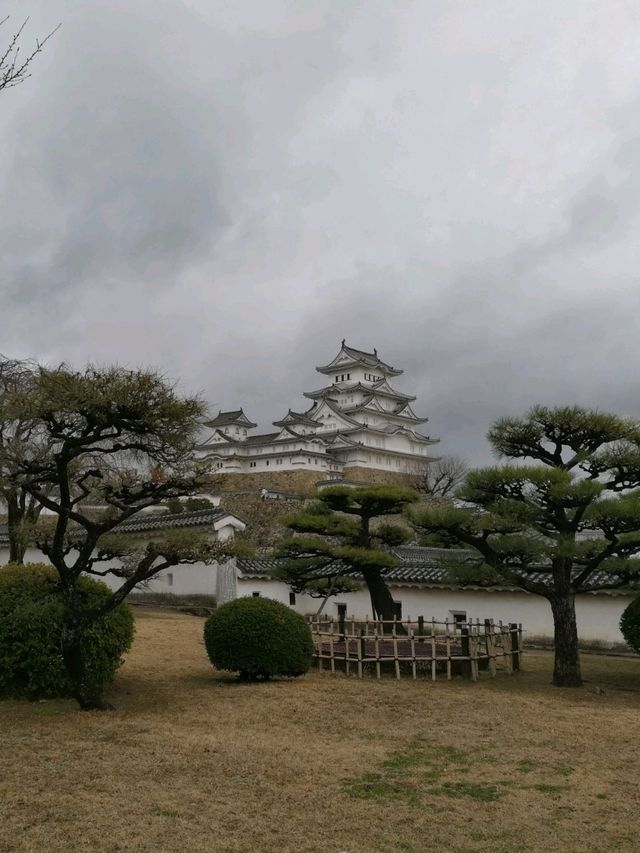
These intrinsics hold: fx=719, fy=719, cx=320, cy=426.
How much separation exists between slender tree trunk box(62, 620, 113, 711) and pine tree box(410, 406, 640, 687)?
230 inches

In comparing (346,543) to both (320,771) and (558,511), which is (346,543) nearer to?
(558,511)

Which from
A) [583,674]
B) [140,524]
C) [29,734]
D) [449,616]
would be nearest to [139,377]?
[29,734]

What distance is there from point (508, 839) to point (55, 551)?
239 inches

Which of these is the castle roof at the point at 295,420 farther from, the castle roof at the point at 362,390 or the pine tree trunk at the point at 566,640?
the pine tree trunk at the point at 566,640

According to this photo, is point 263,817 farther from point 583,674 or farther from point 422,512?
point 583,674

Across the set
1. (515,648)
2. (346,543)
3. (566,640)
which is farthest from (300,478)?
(566,640)

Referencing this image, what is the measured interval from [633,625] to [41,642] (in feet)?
31.4

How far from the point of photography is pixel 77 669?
29.7ft

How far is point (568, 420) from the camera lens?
11953 millimetres

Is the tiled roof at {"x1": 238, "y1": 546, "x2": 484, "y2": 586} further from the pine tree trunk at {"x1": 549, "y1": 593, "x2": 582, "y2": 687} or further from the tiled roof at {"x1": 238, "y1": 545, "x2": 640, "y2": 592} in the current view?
the pine tree trunk at {"x1": 549, "y1": 593, "x2": 582, "y2": 687}

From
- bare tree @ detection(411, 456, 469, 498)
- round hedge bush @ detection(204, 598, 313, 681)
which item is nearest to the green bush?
round hedge bush @ detection(204, 598, 313, 681)

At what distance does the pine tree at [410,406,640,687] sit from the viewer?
11570 millimetres

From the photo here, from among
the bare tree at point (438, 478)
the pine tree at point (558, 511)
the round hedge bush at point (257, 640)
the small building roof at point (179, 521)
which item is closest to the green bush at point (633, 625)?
the pine tree at point (558, 511)

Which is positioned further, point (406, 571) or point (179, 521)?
point (179, 521)
